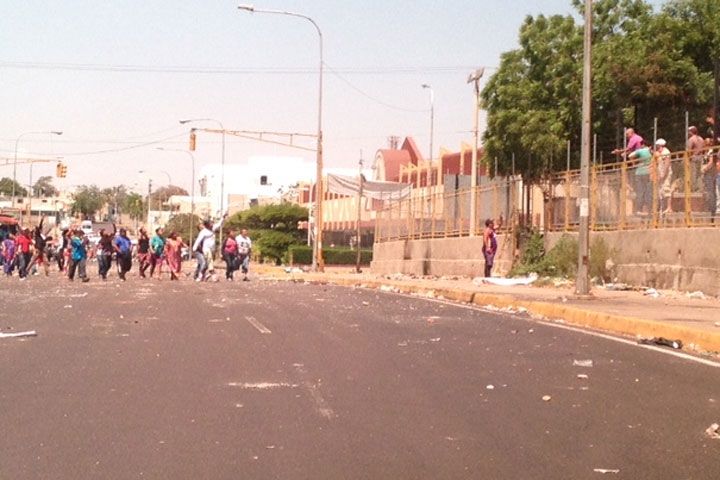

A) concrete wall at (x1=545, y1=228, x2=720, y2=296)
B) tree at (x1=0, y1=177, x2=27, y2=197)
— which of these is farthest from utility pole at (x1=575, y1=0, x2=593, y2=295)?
tree at (x1=0, y1=177, x2=27, y2=197)

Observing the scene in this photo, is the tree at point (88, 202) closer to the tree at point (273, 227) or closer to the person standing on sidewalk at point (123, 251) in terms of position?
the tree at point (273, 227)

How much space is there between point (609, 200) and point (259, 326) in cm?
1258

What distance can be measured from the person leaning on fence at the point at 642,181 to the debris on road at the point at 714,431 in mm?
15220

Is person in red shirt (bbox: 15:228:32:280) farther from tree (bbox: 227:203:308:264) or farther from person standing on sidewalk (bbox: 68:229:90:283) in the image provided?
tree (bbox: 227:203:308:264)

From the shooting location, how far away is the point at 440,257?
3453 cm

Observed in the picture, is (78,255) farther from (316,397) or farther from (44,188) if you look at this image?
(44,188)

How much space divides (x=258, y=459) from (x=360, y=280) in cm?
2443

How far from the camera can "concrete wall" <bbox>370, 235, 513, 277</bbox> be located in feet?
97.8

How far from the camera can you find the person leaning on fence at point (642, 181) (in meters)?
21.6

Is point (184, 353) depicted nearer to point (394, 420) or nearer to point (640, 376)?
point (394, 420)

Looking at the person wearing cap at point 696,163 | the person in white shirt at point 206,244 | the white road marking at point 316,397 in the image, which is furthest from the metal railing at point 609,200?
the white road marking at point 316,397

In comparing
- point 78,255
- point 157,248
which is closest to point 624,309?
point 78,255

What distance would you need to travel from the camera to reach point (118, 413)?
7297 mm

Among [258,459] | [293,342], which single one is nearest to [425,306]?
[293,342]
